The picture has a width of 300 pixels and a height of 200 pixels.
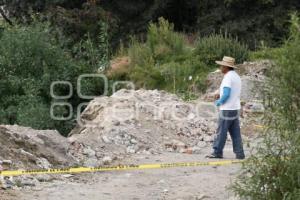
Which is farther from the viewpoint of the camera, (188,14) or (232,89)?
(188,14)

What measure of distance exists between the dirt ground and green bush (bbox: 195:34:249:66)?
34.4 ft

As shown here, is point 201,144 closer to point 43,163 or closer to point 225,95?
point 225,95

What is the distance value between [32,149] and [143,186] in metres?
1.91

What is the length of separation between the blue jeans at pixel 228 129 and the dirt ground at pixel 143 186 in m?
0.52

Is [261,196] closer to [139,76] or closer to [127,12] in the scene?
[139,76]

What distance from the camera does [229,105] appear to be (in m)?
10.1

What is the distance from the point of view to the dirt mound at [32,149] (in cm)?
884

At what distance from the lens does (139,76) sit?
1942 centimetres

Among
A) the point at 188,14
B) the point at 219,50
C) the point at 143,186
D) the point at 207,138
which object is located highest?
the point at 188,14

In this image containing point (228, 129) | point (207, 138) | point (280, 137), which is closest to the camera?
point (280, 137)

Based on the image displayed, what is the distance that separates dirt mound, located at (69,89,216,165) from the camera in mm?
10703

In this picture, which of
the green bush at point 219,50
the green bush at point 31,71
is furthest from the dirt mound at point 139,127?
the green bush at point 219,50

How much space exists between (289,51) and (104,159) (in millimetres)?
4775

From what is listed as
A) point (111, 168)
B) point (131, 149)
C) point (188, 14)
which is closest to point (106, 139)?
point (131, 149)
